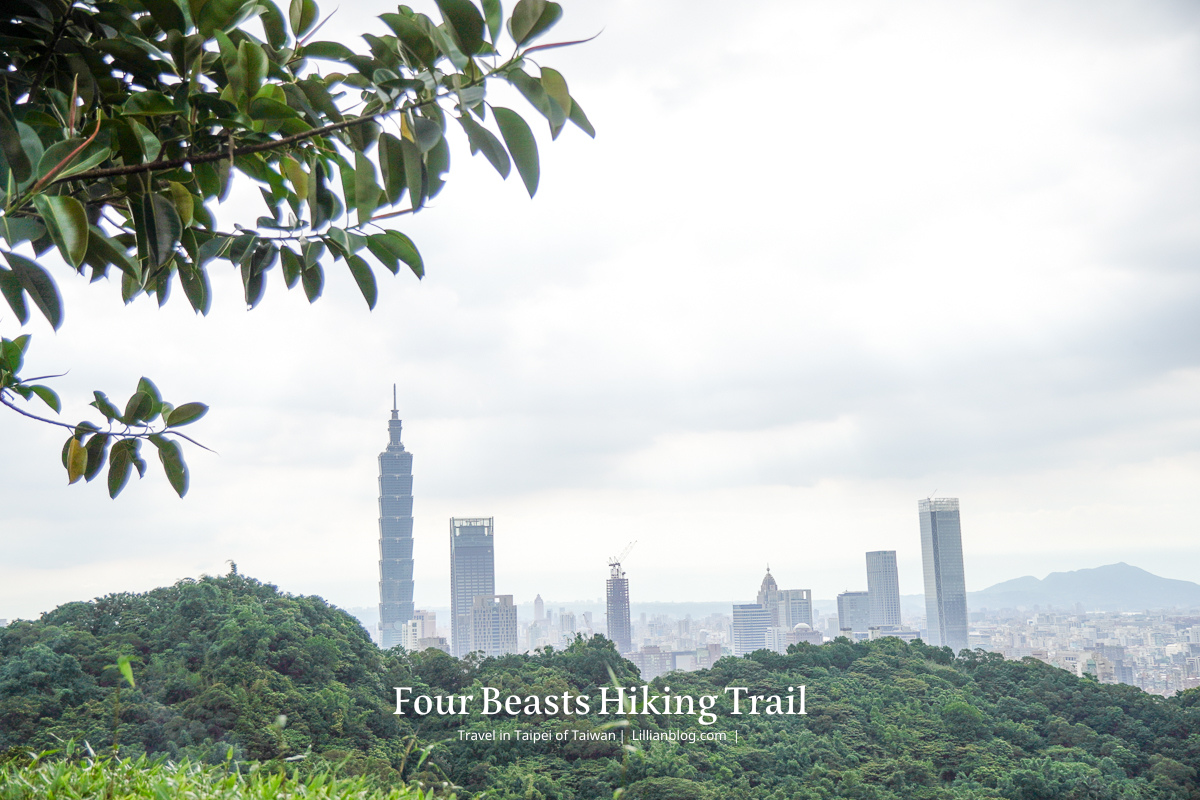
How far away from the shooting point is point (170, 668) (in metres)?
4.71

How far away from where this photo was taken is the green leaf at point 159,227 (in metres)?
0.60

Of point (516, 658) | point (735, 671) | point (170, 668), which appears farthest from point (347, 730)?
point (735, 671)

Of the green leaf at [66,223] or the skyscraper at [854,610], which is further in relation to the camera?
the skyscraper at [854,610]

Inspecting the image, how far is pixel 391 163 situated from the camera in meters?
0.60

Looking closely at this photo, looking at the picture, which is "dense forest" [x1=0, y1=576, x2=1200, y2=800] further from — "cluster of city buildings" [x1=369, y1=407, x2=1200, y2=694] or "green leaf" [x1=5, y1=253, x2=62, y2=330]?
"green leaf" [x1=5, y1=253, x2=62, y2=330]

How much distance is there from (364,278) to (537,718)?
5251 millimetres

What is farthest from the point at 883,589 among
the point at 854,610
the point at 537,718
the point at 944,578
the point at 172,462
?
the point at 172,462

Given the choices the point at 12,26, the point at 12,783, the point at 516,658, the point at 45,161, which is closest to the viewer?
the point at 45,161

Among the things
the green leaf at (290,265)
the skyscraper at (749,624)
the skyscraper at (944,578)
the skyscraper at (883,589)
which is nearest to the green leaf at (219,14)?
the green leaf at (290,265)

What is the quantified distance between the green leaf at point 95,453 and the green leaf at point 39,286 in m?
0.26

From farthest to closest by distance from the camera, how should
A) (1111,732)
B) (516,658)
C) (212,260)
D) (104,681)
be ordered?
(516,658) < (1111,732) < (104,681) < (212,260)

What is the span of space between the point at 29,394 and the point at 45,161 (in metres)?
0.41

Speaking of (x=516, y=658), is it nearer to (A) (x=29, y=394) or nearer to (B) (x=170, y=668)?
(B) (x=170, y=668)

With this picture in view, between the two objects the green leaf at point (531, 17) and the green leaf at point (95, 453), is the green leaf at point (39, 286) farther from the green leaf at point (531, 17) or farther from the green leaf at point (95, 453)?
the green leaf at point (531, 17)
